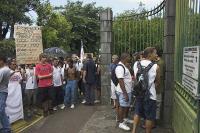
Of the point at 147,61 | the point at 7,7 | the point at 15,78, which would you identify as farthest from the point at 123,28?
the point at 7,7

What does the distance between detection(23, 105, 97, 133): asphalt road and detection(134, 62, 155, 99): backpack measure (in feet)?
8.70

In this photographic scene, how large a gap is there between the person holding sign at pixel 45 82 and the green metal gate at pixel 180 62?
5.15m

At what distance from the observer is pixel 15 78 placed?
1222cm

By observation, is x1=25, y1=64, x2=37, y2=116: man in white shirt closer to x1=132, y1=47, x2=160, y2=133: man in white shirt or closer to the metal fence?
the metal fence

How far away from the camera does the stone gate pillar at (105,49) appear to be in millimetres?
15891

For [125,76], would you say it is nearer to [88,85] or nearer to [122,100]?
[122,100]

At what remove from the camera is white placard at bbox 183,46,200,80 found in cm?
673

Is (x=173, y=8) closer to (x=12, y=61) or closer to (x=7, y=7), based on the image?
(x=12, y=61)

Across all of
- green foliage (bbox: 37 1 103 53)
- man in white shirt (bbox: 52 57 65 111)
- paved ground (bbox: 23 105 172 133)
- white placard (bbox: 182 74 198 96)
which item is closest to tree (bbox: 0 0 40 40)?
green foliage (bbox: 37 1 103 53)

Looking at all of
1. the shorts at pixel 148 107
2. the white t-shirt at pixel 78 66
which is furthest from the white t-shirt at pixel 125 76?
the white t-shirt at pixel 78 66

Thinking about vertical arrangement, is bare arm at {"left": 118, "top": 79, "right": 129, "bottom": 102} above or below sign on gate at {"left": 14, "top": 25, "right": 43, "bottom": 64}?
below

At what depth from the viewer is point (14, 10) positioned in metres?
34.0

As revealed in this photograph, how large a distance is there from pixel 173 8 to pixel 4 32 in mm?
28475

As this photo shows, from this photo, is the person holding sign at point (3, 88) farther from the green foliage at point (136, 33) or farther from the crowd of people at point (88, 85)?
the green foliage at point (136, 33)
